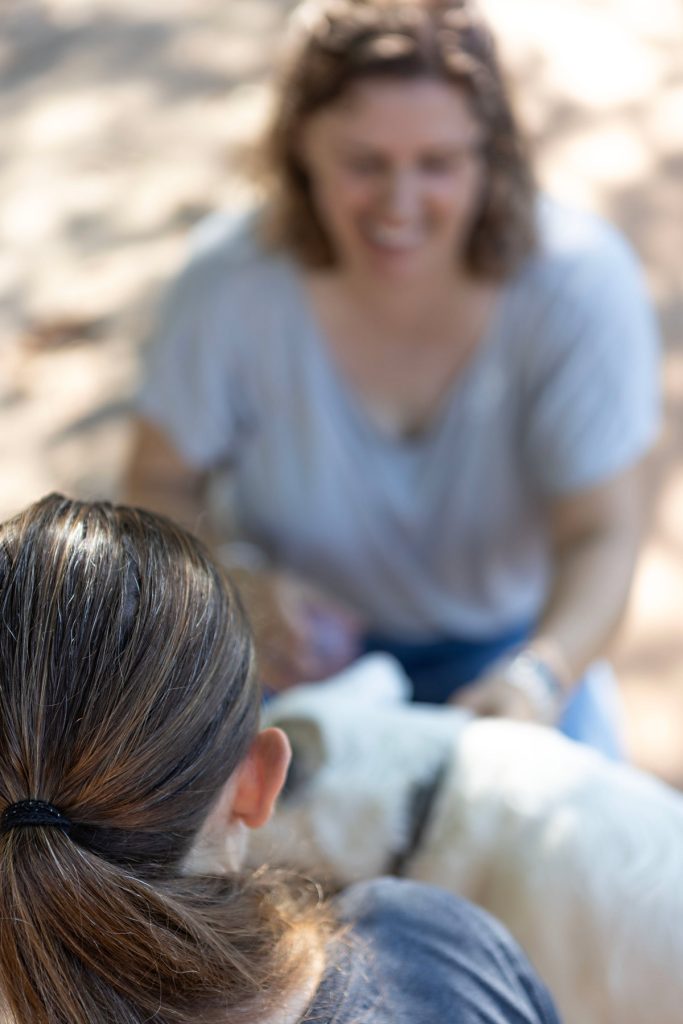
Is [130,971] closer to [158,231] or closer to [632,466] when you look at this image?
[632,466]

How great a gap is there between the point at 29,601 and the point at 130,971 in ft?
0.73

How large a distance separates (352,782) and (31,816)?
0.52 m

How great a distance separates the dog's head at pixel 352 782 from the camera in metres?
1.17

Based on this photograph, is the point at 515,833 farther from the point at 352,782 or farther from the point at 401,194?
the point at 401,194

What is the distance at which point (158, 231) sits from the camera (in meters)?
3.22

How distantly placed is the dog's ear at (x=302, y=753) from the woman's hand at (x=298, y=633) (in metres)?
0.33

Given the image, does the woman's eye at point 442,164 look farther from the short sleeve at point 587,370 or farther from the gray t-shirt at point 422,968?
the gray t-shirt at point 422,968

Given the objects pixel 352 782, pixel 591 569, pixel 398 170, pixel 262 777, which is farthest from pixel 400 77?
pixel 262 777

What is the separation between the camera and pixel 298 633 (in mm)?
1631

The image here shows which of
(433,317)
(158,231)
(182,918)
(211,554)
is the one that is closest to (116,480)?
(158,231)

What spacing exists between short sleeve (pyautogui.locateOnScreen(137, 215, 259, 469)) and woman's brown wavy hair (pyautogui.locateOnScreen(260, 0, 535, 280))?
0.08 m

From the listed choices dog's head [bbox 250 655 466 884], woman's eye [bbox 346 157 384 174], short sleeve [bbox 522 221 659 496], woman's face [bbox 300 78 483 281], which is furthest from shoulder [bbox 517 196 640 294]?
dog's head [bbox 250 655 466 884]

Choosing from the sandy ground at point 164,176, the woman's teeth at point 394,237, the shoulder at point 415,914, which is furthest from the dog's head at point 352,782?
the sandy ground at point 164,176

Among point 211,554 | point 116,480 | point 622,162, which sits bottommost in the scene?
point 116,480
